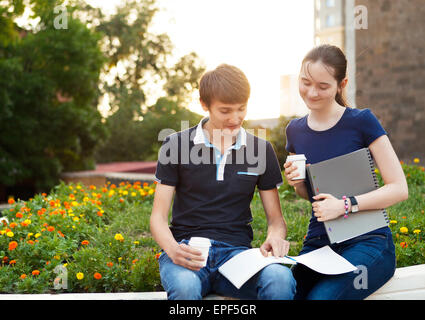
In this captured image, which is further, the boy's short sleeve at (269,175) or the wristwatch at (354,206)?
the boy's short sleeve at (269,175)

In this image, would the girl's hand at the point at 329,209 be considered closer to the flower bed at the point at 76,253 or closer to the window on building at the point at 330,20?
the flower bed at the point at 76,253

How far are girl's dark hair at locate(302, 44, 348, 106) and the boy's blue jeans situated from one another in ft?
3.32

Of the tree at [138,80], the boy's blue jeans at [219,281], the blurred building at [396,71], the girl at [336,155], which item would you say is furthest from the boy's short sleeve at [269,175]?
the tree at [138,80]

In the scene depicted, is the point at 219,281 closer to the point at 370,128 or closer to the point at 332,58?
the point at 370,128

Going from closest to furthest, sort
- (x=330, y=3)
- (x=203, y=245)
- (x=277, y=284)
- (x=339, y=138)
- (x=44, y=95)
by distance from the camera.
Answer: (x=277, y=284)
(x=203, y=245)
(x=339, y=138)
(x=44, y=95)
(x=330, y=3)

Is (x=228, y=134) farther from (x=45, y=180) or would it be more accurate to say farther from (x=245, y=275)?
(x=45, y=180)

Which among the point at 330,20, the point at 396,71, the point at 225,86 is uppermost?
the point at 330,20

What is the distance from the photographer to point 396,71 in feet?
34.3

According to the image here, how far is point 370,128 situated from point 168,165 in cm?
104

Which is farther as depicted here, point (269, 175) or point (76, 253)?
point (76, 253)

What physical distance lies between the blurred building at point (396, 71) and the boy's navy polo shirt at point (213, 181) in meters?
8.27

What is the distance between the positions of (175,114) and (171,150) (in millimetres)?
23621

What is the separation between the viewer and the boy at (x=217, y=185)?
235cm
